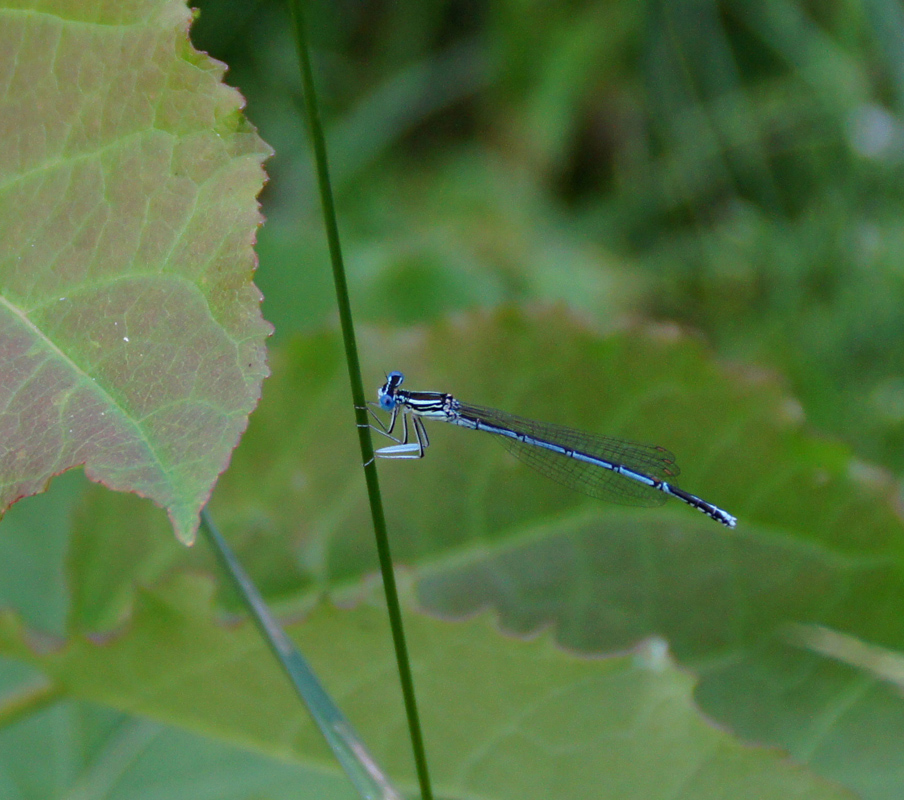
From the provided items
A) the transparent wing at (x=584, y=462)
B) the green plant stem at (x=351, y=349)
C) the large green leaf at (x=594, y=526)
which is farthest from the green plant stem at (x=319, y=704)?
the transparent wing at (x=584, y=462)

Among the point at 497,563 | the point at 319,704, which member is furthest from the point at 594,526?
the point at 319,704

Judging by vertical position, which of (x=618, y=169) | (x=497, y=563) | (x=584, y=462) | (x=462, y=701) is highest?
(x=618, y=169)

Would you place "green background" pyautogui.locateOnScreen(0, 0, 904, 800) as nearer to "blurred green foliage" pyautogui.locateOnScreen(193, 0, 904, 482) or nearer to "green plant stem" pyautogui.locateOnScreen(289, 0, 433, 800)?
"blurred green foliage" pyautogui.locateOnScreen(193, 0, 904, 482)

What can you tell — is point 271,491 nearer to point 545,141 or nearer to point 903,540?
point 903,540

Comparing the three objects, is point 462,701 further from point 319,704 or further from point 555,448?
point 555,448

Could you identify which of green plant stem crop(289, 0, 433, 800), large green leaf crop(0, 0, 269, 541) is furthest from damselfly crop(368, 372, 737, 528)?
large green leaf crop(0, 0, 269, 541)

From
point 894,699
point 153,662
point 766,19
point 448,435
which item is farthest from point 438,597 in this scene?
point 766,19
